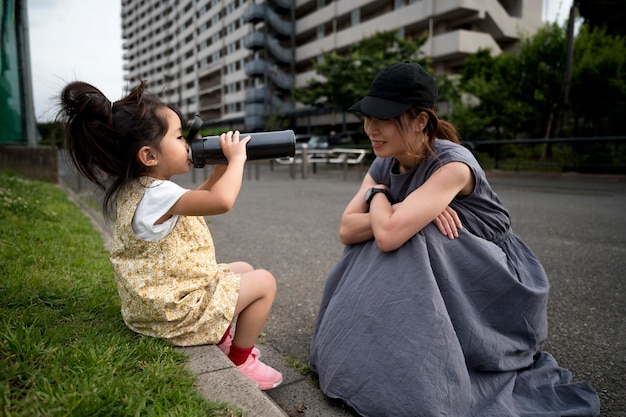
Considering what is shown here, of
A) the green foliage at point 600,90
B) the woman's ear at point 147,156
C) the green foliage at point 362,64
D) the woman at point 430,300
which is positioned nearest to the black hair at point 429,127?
the woman at point 430,300

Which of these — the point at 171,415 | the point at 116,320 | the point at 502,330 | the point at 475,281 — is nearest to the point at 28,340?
the point at 116,320

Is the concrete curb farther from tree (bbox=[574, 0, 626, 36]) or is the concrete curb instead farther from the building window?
the building window

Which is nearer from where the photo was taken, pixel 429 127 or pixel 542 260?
pixel 429 127

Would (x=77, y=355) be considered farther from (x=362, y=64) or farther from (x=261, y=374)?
(x=362, y=64)

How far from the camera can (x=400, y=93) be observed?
5.62ft

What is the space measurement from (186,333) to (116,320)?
0.41 m

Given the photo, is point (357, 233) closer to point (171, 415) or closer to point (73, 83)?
point (171, 415)

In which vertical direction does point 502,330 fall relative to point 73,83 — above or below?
below

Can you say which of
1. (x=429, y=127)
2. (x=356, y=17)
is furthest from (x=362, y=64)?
(x=429, y=127)

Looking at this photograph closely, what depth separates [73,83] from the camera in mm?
1690

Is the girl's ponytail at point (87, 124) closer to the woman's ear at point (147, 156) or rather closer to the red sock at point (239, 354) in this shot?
the woman's ear at point (147, 156)

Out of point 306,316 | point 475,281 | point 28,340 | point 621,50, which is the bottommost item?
point 306,316

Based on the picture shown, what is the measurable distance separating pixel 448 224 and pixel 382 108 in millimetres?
488

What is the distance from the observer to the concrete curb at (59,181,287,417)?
1386 millimetres
